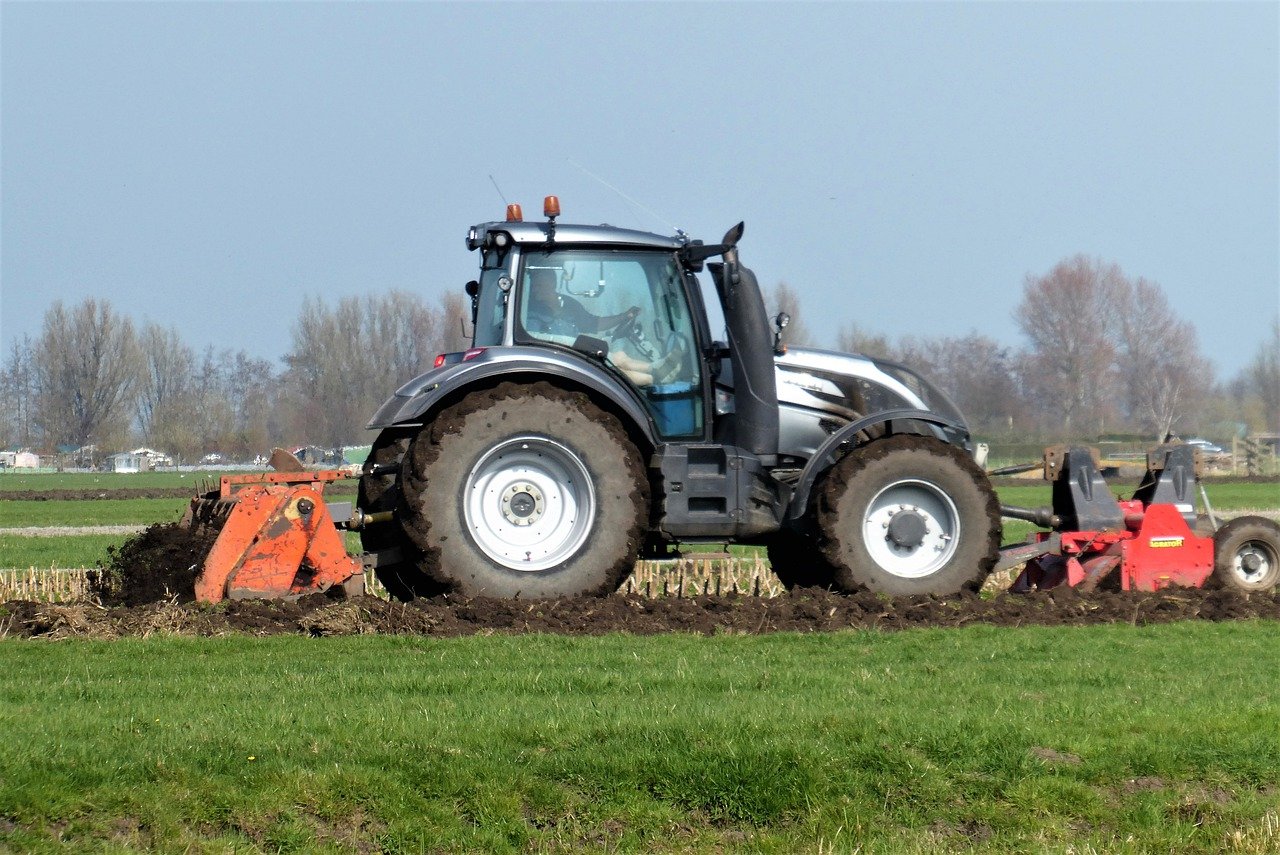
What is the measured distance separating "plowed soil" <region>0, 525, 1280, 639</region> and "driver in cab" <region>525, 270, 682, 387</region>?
1698 millimetres

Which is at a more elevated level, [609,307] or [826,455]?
[609,307]

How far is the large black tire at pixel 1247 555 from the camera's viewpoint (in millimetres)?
12047

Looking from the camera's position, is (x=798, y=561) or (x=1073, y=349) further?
(x=1073, y=349)

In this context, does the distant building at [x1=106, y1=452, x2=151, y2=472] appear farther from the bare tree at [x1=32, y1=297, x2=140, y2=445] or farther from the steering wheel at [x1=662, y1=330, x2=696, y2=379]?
the steering wheel at [x1=662, y1=330, x2=696, y2=379]

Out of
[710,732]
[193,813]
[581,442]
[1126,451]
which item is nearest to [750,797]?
[710,732]

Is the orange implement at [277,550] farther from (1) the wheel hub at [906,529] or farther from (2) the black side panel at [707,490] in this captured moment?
(1) the wheel hub at [906,529]

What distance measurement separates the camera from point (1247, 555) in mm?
12250

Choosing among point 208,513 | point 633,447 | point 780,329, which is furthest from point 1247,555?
point 208,513

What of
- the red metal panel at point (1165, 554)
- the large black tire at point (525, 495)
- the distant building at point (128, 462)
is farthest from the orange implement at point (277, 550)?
the distant building at point (128, 462)

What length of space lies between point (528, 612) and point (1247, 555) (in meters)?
6.35

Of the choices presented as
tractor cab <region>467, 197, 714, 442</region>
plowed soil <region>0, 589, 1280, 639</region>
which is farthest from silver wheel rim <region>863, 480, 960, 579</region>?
tractor cab <region>467, 197, 714, 442</region>

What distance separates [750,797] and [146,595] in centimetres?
582

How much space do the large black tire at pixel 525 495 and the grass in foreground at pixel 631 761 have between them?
6.94 ft

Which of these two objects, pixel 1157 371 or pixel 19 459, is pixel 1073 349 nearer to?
pixel 1157 371
